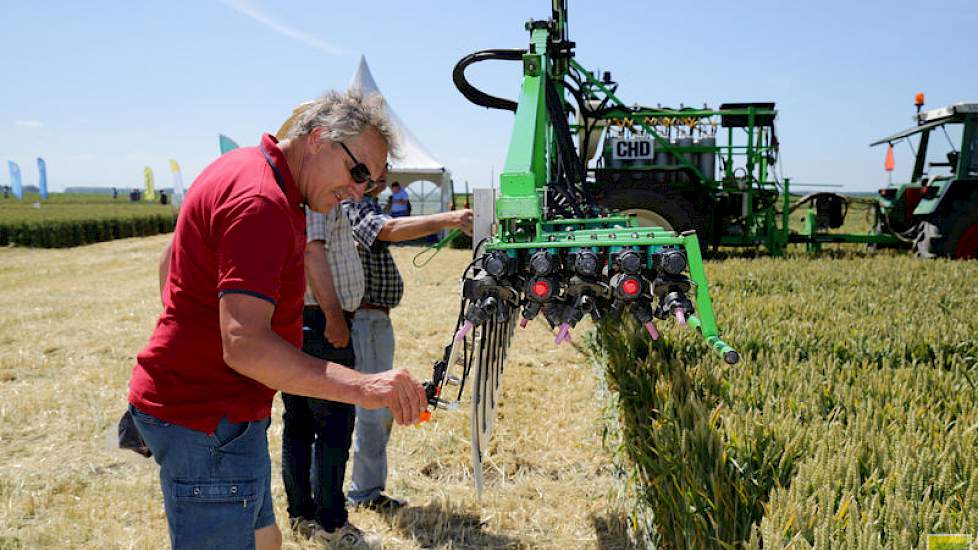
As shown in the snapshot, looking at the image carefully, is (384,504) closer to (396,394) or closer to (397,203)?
(396,394)

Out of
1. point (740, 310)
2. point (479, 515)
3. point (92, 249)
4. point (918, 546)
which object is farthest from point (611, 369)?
point (92, 249)

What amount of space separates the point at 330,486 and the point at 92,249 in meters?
23.5

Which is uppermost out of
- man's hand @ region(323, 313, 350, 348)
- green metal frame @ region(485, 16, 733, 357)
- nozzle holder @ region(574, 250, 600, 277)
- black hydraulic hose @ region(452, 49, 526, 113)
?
black hydraulic hose @ region(452, 49, 526, 113)

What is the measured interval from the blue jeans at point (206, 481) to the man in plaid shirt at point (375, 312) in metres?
1.73

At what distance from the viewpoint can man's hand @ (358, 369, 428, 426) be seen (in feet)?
5.82

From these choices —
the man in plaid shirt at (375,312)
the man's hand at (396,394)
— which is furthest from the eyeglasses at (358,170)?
the man in plaid shirt at (375,312)

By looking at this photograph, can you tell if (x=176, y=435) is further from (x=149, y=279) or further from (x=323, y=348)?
(x=149, y=279)

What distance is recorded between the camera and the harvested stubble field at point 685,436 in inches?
73.1

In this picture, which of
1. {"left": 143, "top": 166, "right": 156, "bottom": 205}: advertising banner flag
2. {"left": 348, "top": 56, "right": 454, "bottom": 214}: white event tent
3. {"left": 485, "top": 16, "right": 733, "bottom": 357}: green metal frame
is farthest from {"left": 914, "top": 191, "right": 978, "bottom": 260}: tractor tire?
{"left": 143, "top": 166, "right": 156, "bottom": 205}: advertising banner flag

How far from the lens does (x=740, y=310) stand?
452cm

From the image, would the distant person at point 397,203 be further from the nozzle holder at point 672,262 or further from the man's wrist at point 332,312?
the nozzle holder at point 672,262

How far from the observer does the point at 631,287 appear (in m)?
2.44

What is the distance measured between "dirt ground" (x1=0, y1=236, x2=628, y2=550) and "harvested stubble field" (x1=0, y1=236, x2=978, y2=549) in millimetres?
16

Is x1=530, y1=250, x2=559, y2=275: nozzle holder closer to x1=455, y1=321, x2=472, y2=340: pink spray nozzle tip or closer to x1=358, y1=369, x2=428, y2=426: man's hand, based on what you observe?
x1=455, y1=321, x2=472, y2=340: pink spray nozzle tip
